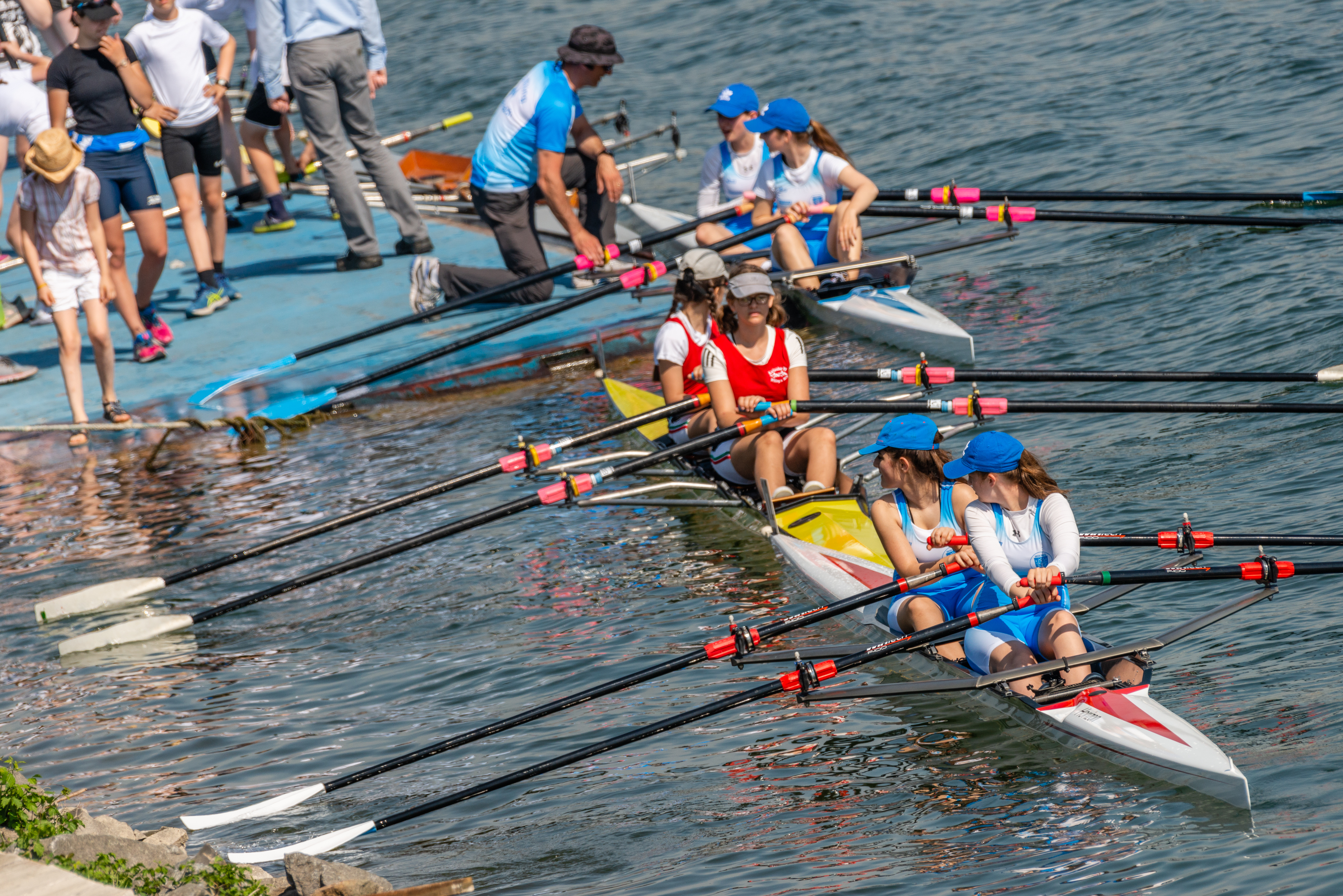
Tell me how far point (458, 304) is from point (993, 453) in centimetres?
605

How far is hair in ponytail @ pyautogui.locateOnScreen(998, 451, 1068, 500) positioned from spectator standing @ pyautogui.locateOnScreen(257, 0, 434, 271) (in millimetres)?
7866

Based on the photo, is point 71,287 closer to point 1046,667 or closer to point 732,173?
point 732,173

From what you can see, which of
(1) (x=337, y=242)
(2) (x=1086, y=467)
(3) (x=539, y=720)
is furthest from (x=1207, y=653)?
(1) (x=337, y=242)

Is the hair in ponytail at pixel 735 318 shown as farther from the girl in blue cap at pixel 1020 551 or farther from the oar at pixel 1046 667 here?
the oar at pixel 1046 667

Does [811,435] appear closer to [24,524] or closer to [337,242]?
[24,524]

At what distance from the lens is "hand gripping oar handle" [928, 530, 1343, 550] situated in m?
6.16

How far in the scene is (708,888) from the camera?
17.1ft

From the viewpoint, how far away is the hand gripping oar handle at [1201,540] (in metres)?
6.16

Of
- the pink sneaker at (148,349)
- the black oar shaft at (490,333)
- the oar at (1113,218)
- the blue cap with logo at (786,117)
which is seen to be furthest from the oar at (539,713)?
the pink sneaker at (148,349)

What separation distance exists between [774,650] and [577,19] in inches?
816

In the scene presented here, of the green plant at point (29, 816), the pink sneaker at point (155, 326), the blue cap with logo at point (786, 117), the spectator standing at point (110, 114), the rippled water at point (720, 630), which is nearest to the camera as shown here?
the green plant at point (29, 816)

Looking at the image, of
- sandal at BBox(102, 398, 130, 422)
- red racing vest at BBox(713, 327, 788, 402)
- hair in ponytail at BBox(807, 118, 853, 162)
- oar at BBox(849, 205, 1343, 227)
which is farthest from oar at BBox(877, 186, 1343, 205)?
sandal at BBox(102, 398, 130, 422)

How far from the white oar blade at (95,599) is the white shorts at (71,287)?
2744 mm

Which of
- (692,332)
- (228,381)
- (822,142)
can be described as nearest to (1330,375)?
(692,332)
